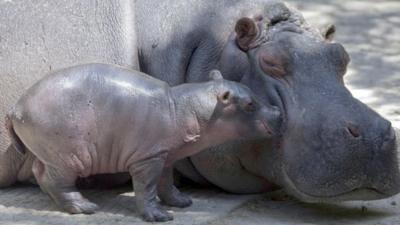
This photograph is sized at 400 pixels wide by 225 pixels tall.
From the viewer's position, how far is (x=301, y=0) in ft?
28.9

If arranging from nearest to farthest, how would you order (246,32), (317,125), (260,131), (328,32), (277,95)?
1. (317,125)
2. (260,131)
3. (277,95)
4. (246,32)
5. (328,32)

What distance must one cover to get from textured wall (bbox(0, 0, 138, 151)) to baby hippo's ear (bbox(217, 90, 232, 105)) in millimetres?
651

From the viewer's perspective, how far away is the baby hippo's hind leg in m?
4.80

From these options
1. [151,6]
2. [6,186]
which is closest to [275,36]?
[151,6]

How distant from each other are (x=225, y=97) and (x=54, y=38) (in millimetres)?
915

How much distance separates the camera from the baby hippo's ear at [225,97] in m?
4.73

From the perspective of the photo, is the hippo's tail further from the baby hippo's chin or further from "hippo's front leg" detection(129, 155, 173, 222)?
the baby hippo's chin

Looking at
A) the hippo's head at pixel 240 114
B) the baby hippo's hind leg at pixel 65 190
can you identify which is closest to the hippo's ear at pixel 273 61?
the hippo's head at pixel 240 114

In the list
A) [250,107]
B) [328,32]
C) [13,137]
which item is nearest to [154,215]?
[250,107]

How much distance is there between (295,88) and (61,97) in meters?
1.00

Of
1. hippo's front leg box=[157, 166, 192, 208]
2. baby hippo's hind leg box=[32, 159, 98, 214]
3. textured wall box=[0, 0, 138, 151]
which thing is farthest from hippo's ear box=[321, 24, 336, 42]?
baby hippo's hind leg box=[32, 159, 98, 214]

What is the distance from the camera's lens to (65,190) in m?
4.82

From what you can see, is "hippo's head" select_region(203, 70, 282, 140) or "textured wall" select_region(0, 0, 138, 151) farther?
"textured wall" select_region(0, 0, 138, 151)

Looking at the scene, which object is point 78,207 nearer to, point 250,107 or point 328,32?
point 250,107
